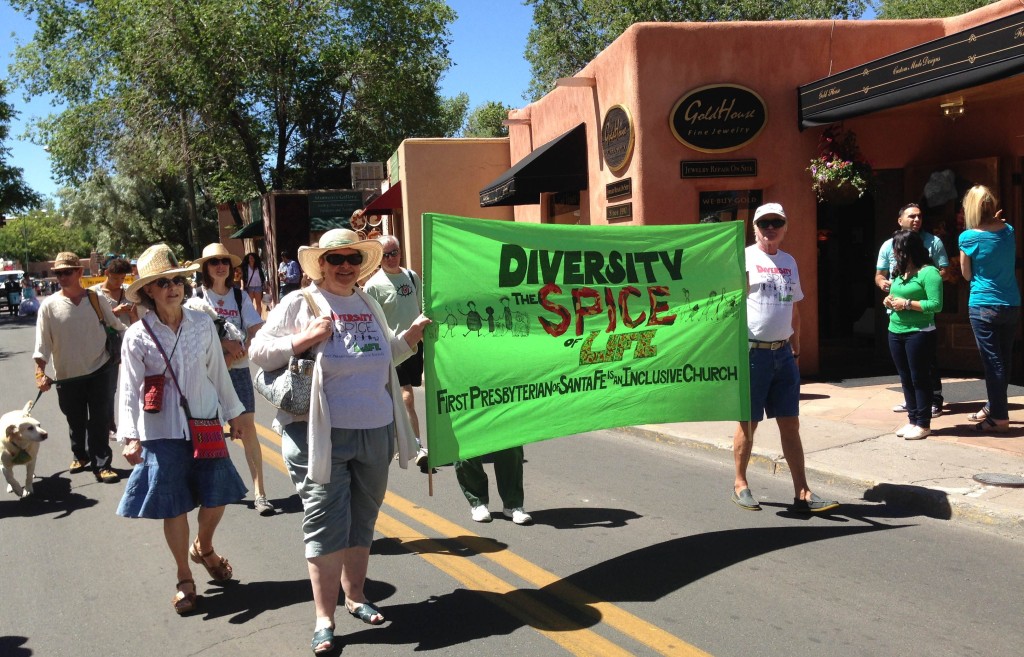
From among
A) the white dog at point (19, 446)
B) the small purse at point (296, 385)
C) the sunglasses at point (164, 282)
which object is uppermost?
the sunglasses at point (164, 282)

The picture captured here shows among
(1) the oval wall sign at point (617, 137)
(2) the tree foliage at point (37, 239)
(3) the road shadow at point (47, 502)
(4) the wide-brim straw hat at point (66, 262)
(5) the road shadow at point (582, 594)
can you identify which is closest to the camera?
(5) the road shadow at point (582, 594)

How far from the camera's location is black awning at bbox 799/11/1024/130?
8.48 m

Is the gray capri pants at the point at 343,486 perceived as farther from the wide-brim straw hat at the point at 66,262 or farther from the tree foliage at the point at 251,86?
the tree foliage at the point at 251,86

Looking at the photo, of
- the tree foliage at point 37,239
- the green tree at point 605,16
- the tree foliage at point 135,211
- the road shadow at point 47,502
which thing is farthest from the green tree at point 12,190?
the tree foliage at point 37,239

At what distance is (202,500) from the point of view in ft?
15.5

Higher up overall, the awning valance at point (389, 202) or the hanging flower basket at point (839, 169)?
the awning valance at point (389, 202)

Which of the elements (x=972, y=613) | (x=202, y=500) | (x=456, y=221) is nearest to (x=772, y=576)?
(x=972, y=613)

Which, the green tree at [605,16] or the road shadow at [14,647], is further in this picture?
the green tree at [605,16]

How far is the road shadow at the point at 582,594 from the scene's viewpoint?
4320 millimetres

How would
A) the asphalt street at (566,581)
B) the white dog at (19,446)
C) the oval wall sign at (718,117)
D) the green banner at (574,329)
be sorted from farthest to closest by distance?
the oval wall sign at (718,117), the white dog at (19,446), the green banner at (574,329), the asphalt street at (566,581)

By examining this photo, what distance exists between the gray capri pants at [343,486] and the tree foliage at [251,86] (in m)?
28.3

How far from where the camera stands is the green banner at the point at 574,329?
4.97m

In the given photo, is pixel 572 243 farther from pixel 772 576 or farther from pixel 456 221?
pixel 772 576

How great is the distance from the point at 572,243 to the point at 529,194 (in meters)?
9.06
